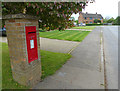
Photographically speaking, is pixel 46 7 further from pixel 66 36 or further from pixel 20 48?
pixel 66 36

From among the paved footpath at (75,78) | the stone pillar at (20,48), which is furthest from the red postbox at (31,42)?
the paved footpath at (75,78)

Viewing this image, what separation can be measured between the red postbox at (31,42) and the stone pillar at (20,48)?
3.1 inches

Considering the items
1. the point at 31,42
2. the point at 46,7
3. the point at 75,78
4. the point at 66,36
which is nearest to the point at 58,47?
the point at 75,78

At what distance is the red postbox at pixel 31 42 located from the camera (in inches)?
108

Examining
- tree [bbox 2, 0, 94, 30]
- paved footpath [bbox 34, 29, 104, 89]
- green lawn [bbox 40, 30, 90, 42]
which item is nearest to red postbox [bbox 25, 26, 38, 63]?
tree [bbox 2, 0, 94, 30]

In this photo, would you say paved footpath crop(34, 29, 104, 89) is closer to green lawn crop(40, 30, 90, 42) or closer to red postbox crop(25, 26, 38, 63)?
red postbox crop(25, 26, 38, 63)

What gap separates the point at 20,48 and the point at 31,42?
1.05 ft

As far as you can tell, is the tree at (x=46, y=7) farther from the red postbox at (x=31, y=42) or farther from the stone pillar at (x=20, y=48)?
the red postbox at (x=31, y=42)

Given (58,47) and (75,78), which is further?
(58,47)

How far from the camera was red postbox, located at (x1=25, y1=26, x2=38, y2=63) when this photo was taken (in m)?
2.75

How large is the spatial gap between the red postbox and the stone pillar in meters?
0.08

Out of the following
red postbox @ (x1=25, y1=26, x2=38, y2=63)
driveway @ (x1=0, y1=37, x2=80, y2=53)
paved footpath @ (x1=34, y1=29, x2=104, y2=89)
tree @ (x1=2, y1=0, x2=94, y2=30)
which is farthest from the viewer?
driveway @ (x1=0, y1=37, x2=80, y2=53)

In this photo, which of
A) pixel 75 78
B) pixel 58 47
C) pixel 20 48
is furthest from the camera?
pixel 58 47

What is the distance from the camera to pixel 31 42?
113 inches
